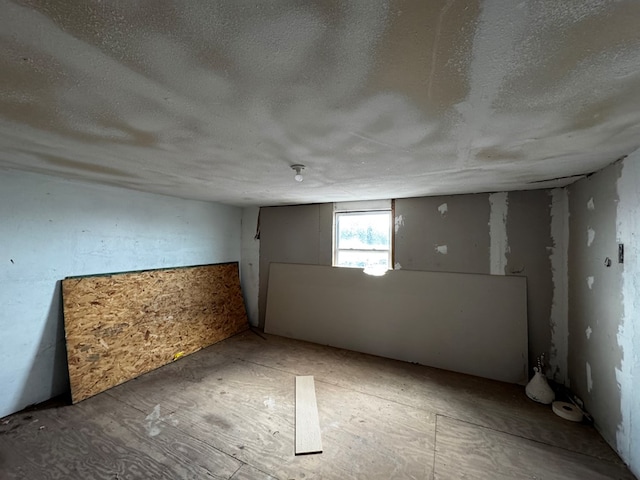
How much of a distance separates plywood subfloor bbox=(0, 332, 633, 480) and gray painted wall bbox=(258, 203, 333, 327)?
1707mm

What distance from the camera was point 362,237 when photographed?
395 cm

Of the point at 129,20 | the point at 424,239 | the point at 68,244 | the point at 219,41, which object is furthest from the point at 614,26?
the point at 68,244

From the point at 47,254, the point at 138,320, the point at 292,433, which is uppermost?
the point at 47,254

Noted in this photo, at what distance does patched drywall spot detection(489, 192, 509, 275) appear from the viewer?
10.1 ft

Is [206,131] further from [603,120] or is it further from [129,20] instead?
[603,120]

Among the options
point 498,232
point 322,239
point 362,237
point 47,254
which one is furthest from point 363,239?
point 47,254

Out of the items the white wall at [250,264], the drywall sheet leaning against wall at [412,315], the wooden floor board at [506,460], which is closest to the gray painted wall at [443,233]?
the drywall sheet leaning against wall at [412,315]

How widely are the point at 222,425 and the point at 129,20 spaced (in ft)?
8.61

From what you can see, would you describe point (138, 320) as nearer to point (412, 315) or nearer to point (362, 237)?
point (362, 237)

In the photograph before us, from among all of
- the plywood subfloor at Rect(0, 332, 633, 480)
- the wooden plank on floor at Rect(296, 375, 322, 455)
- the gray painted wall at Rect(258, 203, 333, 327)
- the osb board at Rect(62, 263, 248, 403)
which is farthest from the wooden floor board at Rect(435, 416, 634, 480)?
the osb board at Rect(62, 263, 248, 403)

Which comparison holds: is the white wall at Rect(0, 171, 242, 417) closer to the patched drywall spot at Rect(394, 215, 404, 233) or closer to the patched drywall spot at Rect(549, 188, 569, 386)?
the patched drywall spot at Rect(394, 215, 404, 233)

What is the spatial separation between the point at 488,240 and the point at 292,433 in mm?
2923

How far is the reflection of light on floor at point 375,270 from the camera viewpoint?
367 cm

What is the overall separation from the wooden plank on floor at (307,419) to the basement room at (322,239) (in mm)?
26
